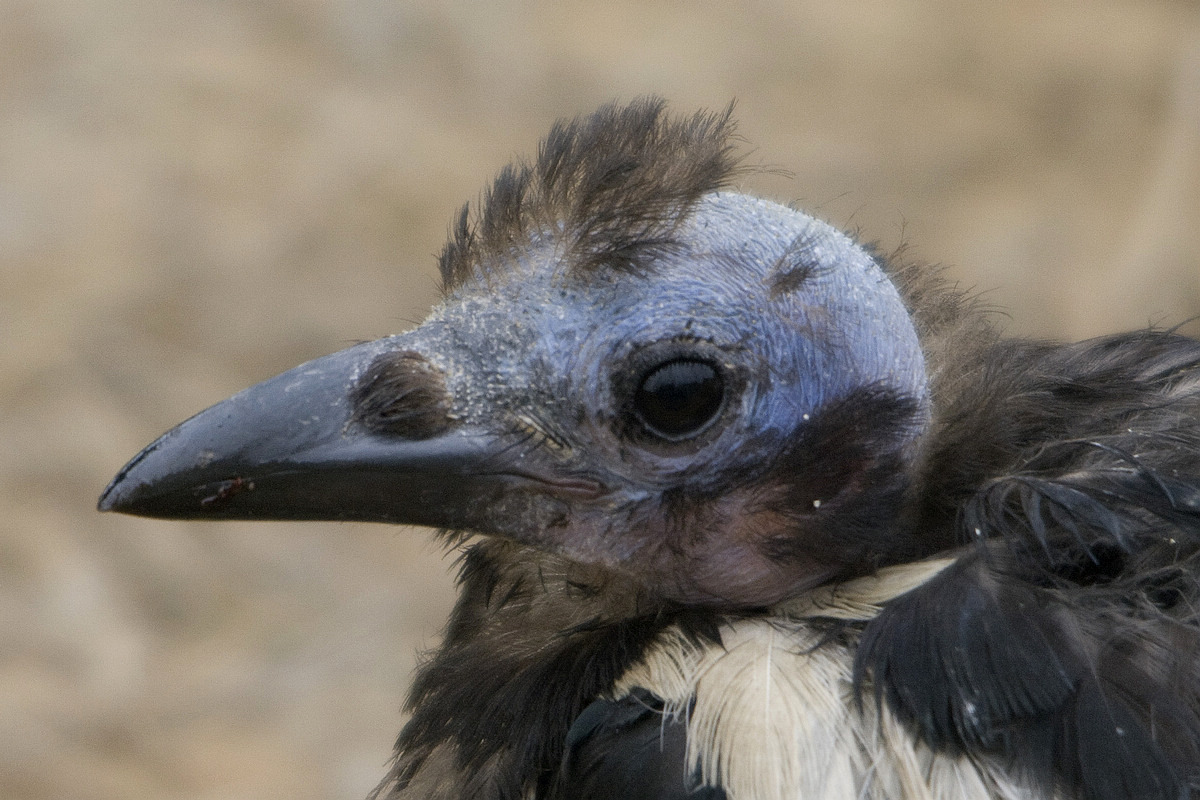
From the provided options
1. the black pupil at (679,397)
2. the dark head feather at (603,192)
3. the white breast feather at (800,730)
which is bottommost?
the white breast feather at (800,730)

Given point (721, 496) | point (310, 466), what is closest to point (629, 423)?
point (721, 496)

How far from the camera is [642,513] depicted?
2.05 metres

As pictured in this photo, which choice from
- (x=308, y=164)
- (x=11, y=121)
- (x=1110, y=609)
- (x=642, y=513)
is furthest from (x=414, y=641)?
(x=1110, y=609)

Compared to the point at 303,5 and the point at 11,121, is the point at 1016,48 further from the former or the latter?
the point at 11,121

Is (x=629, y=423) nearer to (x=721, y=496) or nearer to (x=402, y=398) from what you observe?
(x=721, y=496)

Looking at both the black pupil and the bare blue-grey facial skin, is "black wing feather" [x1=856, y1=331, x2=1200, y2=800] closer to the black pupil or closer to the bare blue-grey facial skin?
the bare blue-grey facial skin

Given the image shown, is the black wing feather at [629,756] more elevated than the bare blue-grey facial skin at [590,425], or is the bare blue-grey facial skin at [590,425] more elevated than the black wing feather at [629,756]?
the bare blue-grey facial skin at [590,425]

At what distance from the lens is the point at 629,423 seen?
203 centimetres

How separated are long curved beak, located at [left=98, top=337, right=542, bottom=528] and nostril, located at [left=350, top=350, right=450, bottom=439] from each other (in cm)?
1

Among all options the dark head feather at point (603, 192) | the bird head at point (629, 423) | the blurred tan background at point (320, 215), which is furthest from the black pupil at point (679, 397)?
the blurred tan background at point (320, 215)

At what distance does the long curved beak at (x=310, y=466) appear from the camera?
1960 mm

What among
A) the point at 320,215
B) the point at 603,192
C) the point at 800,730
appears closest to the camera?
the point at 800,730

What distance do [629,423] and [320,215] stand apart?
439 cm

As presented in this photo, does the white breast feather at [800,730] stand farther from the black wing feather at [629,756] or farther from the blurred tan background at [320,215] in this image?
the blurred tan background at [320,215]
